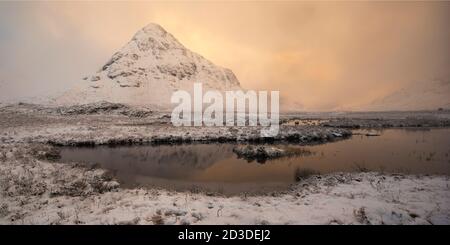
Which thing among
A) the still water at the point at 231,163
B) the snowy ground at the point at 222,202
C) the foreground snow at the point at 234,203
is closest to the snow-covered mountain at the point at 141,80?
the still water at the point at 231,163

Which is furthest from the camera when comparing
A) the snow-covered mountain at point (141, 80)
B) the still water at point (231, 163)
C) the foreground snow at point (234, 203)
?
the snow-covered mountain at point (141, 80)

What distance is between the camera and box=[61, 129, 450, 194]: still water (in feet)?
43.4

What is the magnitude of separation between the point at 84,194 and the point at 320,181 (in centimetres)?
1054

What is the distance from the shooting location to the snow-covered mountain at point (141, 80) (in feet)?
397

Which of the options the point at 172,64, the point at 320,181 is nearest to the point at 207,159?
the point at 320,181

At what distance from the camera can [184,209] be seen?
8086 mm

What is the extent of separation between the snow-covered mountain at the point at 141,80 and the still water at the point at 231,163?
94829mm

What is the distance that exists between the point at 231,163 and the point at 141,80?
14525 centimetres

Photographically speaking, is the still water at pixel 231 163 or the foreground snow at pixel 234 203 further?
the still water at pixel 231 163

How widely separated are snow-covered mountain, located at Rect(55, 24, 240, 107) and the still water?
94.8 metres

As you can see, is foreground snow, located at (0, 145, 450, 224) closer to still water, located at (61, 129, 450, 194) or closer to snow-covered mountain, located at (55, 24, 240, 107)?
still water, located at (61, 129, 450, 194)

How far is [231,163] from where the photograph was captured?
1761 centimetres

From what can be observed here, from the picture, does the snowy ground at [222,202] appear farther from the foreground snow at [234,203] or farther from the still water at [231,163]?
the still water at [231,163]
